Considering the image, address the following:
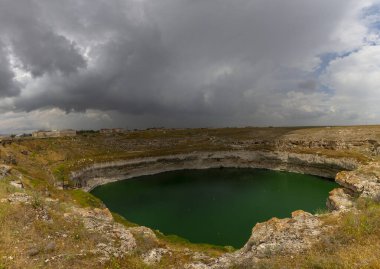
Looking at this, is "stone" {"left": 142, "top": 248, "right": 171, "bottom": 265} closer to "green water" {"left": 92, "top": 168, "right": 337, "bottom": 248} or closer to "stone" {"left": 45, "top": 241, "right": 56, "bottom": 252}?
"stone" {"left": 45, "top": 241, "right": 56, "bottom": 252}

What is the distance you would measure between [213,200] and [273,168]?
3996 centimetres

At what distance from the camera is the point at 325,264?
396 inches

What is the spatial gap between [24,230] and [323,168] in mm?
69505

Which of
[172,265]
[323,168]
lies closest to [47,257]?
[172,265]

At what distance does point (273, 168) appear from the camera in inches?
3310

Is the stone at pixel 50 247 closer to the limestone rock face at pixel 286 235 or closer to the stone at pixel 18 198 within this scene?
the stone at pixel 18 198

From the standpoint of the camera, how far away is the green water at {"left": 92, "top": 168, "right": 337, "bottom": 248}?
34.6 meters

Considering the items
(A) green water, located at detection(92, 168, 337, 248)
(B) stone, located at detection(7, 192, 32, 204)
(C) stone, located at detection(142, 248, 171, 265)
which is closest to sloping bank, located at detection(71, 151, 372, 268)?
(C) stone, located at detection(142, 248, 171, 265)

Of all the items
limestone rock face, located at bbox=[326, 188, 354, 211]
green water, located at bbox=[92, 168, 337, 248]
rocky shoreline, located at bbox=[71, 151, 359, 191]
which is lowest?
green water, located at bbox=[92, 168, 337, 248]

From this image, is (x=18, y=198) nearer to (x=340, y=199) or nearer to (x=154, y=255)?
(x=154, y=255)

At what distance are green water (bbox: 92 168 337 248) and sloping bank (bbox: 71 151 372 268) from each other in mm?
3879

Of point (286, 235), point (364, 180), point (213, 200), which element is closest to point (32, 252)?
point (286, 235)

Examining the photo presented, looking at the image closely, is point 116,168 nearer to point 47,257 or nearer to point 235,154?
point 235,154

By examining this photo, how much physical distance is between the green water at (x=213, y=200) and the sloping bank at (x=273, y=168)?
3879mm
